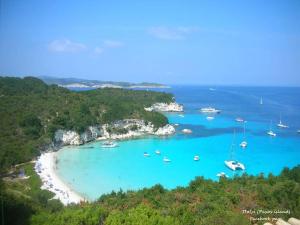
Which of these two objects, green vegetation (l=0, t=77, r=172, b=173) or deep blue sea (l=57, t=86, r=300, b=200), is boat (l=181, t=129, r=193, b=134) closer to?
deep blue sea (l=57, t=86, r=300, b=200)

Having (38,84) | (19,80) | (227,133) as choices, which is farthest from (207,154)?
(19,80)

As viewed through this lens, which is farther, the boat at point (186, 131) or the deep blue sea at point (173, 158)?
the boat at point (186, 131)

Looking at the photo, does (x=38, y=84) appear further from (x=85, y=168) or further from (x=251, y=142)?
(x=251, y=142)

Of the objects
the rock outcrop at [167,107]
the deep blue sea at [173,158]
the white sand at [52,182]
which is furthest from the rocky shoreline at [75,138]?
the rock outcrop at [167,107]

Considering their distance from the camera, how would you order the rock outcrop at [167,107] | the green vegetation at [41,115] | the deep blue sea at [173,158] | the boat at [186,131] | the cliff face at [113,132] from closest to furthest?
the deep blue sea at [173,158], the green vegetation at [41,115], the cliff face at [113,132], the boat at [186,131], the rock outcrop at [167,107]

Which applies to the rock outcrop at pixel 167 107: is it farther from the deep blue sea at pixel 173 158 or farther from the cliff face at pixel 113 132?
the cliff face at pixel 113 132

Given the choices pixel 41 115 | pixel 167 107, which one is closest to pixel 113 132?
pixel 41 115
